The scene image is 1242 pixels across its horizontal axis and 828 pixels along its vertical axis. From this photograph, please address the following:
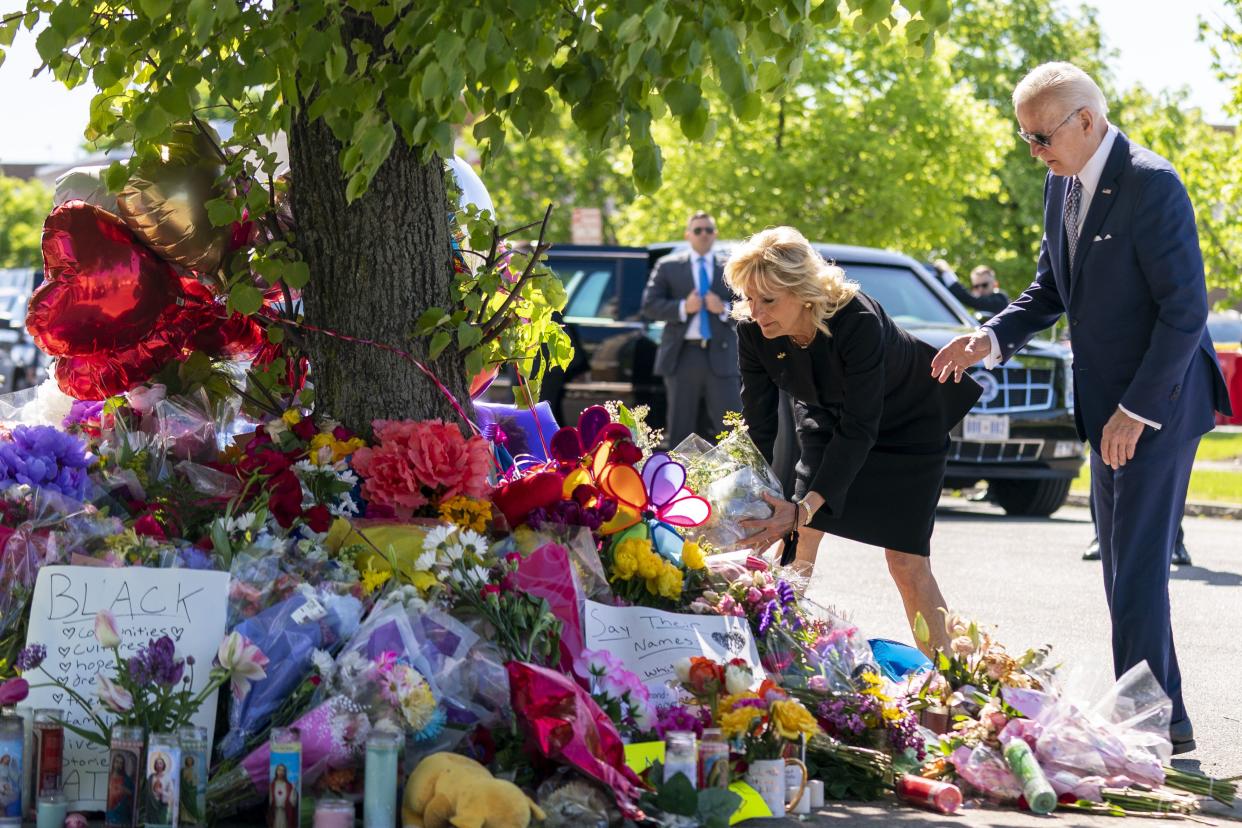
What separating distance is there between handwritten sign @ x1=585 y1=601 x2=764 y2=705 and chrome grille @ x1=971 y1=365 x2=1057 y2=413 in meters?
8.25

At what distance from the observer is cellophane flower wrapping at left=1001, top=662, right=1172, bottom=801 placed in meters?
4.77

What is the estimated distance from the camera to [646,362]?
541 inches

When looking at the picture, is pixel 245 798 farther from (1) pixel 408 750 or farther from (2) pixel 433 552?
(2) pixel 433 552

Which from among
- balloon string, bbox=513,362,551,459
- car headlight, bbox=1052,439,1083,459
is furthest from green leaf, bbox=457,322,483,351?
car headlight, bbox=1052,439,1083,459

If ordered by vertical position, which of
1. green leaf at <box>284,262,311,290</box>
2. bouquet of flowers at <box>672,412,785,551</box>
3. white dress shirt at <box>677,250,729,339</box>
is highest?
white dress shirt at <box>677,250,729,339</box>

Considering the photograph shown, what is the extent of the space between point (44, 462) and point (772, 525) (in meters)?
2.25

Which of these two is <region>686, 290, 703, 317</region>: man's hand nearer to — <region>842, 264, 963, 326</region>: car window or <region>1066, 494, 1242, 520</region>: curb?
<region>842, 264, 963, 326</region>: car window

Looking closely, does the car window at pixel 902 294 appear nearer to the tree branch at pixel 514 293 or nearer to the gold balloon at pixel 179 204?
the tree branch at pixel 514 293

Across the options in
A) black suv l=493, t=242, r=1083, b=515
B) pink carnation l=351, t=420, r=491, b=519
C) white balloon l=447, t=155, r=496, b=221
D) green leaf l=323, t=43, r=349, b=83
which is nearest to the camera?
green leaf l=323, t=43, r=349, b=83

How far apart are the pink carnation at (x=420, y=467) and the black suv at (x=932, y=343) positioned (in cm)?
768

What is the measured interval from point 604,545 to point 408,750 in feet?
3.80

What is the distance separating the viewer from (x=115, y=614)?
433 centimetres

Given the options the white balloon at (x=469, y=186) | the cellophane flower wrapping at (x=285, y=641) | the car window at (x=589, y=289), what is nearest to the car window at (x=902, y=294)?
the car window at (x=589, y=289)

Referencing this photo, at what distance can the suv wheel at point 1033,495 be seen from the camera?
13.6m
